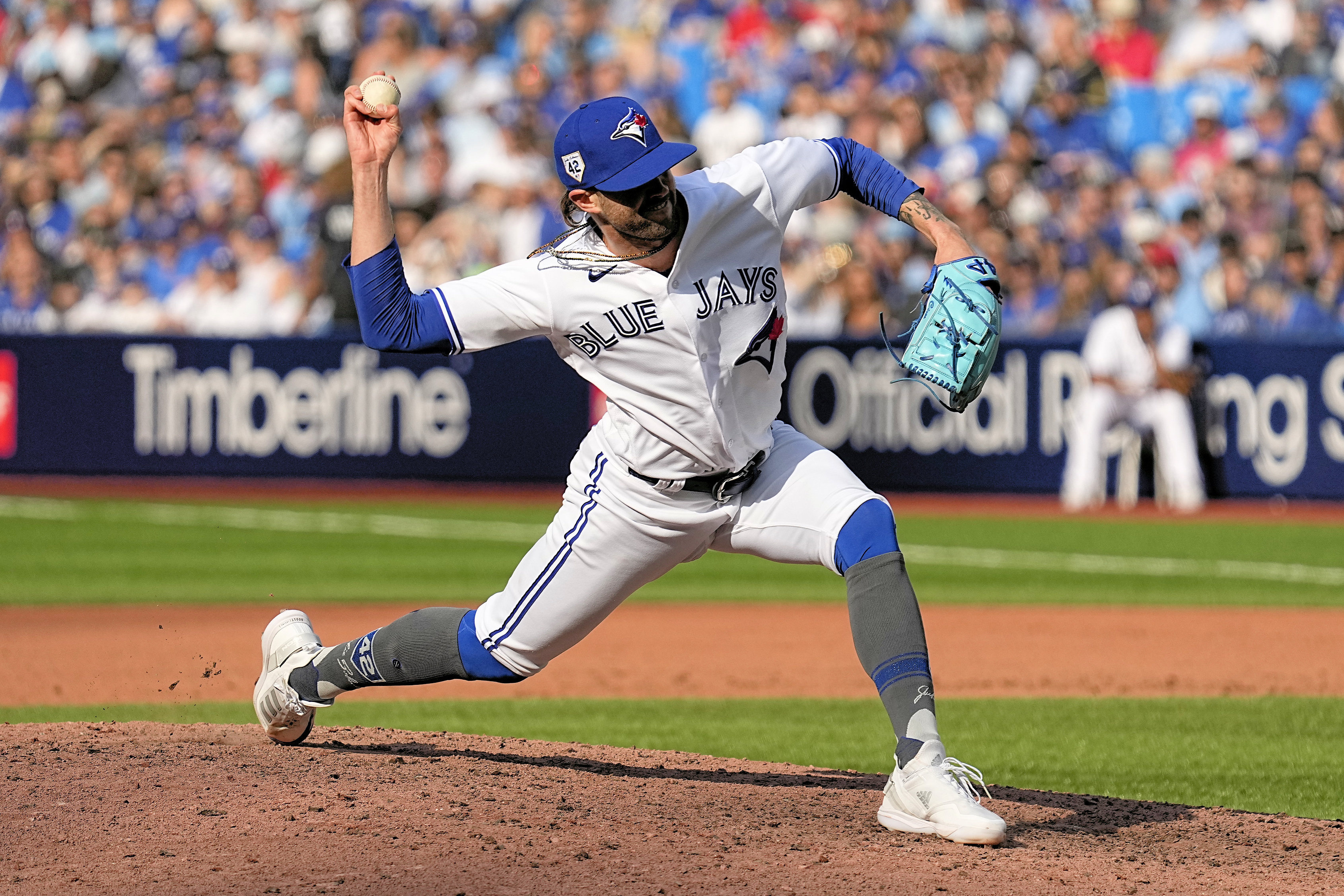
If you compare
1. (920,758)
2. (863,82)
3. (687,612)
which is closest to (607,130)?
(920,758)

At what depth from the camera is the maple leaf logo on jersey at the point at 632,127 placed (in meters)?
4.27

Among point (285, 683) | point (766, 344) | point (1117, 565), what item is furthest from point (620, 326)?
point (1117, 565)

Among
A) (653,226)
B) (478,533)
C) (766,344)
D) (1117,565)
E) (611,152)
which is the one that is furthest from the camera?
(478,533)

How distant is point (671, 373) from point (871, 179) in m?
0.82

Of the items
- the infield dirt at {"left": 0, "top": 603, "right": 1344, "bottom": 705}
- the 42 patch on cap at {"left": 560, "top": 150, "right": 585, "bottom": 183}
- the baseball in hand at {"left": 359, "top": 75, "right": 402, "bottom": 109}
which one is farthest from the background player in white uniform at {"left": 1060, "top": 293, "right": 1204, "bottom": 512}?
the baseball in hand at {"left": 359, "top": 75, "right": 402, "bottom": 109}

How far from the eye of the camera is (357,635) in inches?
338

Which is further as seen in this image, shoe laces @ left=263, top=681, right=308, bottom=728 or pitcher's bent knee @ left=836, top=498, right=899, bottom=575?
shoe laces @ left=263, top=681, right=308, bottom=728

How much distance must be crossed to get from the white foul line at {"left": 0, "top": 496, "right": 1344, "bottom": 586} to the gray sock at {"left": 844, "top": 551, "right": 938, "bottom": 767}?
764 centimetres

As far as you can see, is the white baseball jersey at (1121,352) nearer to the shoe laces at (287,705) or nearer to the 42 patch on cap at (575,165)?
the shoe laces at (287,705)

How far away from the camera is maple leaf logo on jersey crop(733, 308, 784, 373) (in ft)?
14.8

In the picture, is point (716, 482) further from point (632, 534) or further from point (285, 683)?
point (285, 683)

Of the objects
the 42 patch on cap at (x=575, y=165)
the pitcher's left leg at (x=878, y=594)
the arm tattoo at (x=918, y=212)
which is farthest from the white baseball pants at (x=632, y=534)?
the 42 patch on cap at (x=575, y=165)

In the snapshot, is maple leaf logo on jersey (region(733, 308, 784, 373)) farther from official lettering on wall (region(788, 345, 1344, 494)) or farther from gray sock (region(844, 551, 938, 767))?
official lettering on wall (region(788, 345, 1344, 494))

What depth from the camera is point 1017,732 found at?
679 cm
